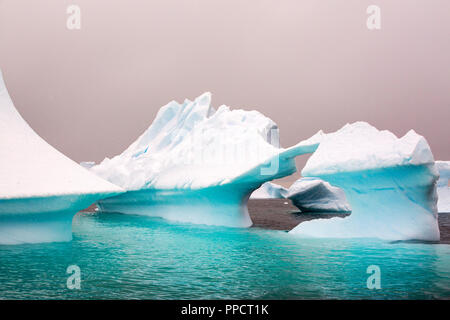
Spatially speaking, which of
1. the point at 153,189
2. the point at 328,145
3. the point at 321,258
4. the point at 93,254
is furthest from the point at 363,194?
the point at 153,189

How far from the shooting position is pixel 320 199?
23094 millimetres

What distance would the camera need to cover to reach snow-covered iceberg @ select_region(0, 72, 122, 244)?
8156 millimetres

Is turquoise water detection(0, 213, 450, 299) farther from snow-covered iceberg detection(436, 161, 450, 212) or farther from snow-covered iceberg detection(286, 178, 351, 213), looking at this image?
snow-covered iceberg detection(436, 161, 450, 212)

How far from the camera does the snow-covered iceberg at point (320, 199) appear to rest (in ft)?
73.4

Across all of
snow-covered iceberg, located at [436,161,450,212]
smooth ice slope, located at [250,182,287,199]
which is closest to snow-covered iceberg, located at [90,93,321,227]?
snow-covered iceberg, located at [436,161,450,212]

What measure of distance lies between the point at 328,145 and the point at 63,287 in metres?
7.66

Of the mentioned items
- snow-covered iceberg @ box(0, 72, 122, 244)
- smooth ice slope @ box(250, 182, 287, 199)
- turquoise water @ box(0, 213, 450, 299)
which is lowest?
turquoise water @ box(0, 213, 450, 299)

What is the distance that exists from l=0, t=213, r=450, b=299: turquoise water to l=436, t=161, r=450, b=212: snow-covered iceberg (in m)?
13.6

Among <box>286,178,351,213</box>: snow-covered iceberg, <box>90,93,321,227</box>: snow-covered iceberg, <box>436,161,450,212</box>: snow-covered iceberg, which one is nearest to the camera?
<box>90,93,321,227</box>: snow-covered iceberg

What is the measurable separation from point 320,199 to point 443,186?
21.9ft

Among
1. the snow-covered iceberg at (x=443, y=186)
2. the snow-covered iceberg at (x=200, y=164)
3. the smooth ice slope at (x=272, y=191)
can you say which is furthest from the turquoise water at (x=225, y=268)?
the smooth ice slope at (x=272, y=191)

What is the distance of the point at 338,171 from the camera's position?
9891mm
